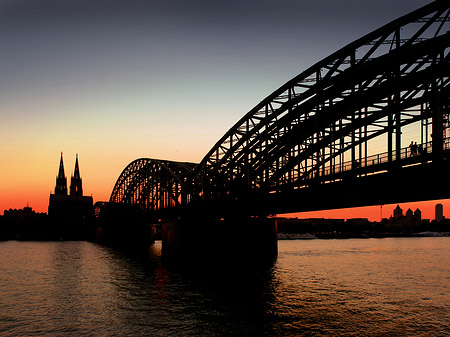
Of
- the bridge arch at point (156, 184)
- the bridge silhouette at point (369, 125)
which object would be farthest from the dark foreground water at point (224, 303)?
the bridge arch at point (156, 184)

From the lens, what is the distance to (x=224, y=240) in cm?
6500

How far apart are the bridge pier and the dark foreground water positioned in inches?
378

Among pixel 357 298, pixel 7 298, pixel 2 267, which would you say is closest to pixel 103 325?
pixel 7 298

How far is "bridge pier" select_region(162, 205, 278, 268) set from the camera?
64.4 metres

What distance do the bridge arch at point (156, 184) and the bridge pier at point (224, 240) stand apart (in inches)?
384

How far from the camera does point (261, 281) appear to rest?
45.7 metres

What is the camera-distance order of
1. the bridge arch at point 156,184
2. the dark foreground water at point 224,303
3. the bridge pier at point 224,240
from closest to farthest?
1. the dark foreground water at point 224,303
2. the bridge pier at point 224,240
3. the bridge arch at point 156,184

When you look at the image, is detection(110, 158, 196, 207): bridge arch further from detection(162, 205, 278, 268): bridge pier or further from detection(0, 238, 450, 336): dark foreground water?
detection(0, 238, 450, 336): dark foreground water

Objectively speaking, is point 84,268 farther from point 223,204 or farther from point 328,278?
point 328,278

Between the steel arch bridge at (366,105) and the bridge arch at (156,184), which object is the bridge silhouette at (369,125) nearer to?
the steel arch bridge at (366,105)

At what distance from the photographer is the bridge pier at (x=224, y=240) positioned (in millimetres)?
64438

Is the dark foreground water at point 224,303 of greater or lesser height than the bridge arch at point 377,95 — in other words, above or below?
below

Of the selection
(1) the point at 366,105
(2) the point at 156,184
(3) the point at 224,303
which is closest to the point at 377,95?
(1) the point at 366,105

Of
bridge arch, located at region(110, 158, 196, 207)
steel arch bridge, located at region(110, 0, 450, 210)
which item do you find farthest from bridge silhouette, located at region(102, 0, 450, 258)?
bridge arch, located at region(110, 158, 196, 207)
